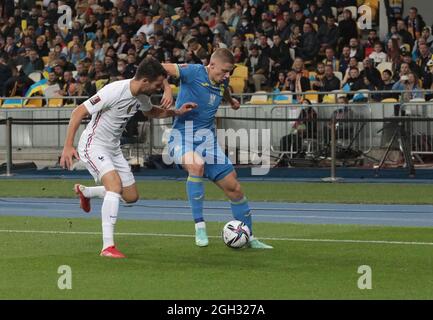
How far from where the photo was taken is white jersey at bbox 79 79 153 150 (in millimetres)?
13008

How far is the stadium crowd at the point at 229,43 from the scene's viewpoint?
2844 centimetres

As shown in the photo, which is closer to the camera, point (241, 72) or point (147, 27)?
point (241, 72)

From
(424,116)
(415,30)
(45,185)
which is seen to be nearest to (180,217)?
(45,185)

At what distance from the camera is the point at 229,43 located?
105ft

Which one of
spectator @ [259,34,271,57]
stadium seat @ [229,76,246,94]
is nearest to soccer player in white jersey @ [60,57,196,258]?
stadium seat @ [229,76,246,94]

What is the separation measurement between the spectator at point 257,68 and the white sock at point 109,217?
1751 centimetres

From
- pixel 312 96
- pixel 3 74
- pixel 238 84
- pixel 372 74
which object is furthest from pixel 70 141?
pixel 3 74

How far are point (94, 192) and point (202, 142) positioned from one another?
4.81 feet

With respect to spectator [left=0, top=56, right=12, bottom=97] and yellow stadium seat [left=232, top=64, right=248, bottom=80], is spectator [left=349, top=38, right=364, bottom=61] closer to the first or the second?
yellow stadium seat [left=232, top=64, right=248, bottom=80]

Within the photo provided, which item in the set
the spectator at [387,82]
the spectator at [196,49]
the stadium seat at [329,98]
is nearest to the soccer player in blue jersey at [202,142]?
the spectator at [387,82]

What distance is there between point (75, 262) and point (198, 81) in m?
2.93

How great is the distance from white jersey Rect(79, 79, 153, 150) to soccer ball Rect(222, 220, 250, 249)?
1.65m

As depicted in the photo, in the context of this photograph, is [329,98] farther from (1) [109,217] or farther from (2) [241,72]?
(1) [109,217]

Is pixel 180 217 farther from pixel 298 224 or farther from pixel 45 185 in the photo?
pixel 45 185
